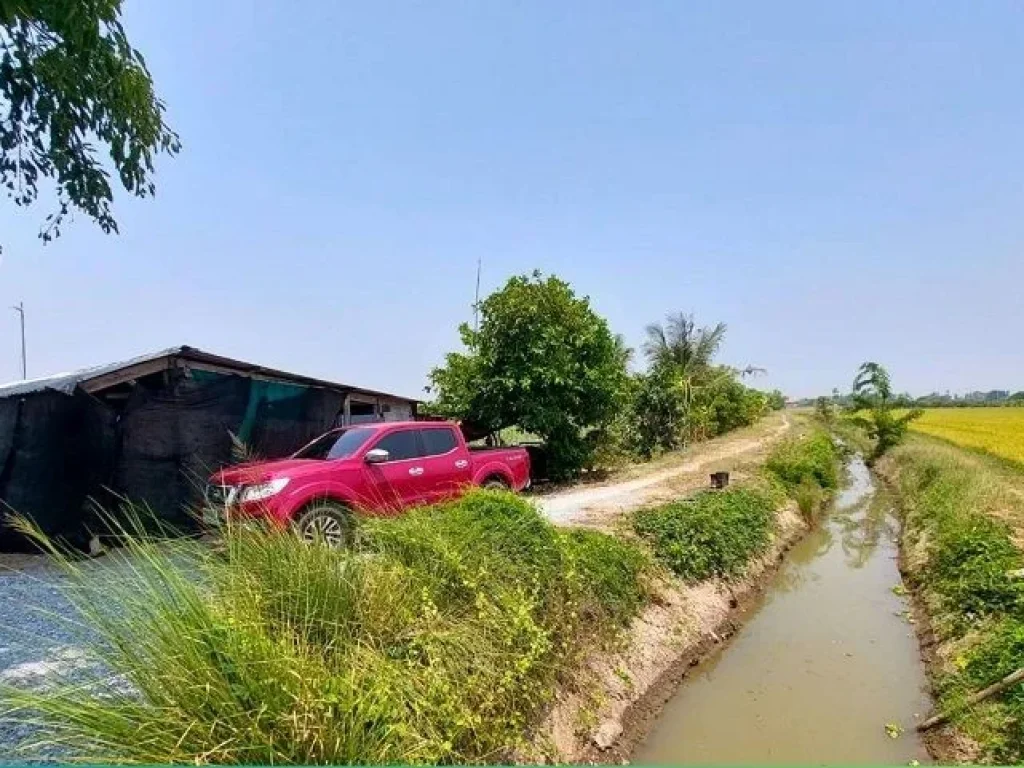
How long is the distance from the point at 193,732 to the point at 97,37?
4351 millimetres

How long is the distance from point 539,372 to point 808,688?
377 inches

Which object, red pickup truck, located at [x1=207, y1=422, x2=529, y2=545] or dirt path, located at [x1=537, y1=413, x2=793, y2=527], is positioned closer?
red pickup truck, located at [x1=207, y1=422, x2=529, y2=545]

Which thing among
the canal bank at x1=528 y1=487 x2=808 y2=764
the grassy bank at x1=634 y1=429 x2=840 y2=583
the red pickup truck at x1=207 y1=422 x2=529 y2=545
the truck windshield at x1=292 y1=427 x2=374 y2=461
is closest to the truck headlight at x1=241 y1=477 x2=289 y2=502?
the red pickup truck at x1=207 y1=422 x2=529 y2=545

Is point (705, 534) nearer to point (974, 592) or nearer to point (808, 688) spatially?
point (808, 688)

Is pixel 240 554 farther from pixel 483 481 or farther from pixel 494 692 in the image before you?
pixel 483 481

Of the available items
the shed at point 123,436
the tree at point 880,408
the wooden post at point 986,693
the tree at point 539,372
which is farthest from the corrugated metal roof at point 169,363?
the tree at point 880,408

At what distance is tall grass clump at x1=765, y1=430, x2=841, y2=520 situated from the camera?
15.1 meters

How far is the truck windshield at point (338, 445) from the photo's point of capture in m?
8.34

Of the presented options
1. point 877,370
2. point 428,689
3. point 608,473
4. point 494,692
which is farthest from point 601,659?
point 877,370

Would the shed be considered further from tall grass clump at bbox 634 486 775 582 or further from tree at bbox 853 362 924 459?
tree at bbox 853 362 924 459

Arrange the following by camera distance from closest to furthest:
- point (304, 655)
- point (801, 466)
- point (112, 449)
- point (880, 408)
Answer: point (304, 655), point (112, 449), point (801, 466), point (880, 408)

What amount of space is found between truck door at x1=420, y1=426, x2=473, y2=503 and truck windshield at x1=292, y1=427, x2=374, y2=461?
0.93 metres

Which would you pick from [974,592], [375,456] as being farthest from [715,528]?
[375,456]

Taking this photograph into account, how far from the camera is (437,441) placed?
30.7 ft
